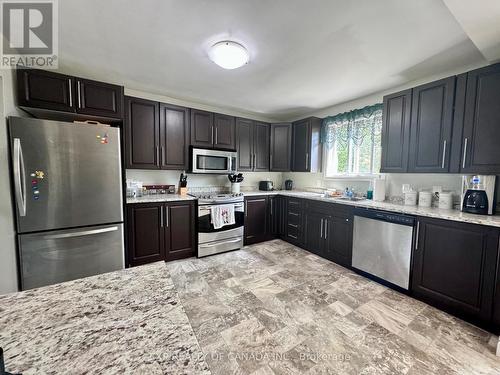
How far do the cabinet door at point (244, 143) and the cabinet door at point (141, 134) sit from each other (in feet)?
4.50

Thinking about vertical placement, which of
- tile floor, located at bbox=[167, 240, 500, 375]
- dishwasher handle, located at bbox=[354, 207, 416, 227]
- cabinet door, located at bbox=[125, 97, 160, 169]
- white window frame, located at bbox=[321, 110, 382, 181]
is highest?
cabinet door, located at bbox=[125, 97, 160, 169]

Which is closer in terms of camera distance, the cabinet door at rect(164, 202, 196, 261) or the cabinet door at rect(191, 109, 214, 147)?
the cabinet door at rect(164, 202, 196, 261)

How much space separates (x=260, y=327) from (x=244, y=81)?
2712mm

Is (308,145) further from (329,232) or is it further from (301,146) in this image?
(329,232)

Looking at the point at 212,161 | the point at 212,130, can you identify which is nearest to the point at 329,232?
the point at 212,161

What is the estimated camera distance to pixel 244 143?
381cm

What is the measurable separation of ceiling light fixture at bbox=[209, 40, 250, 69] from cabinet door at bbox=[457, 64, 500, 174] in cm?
218

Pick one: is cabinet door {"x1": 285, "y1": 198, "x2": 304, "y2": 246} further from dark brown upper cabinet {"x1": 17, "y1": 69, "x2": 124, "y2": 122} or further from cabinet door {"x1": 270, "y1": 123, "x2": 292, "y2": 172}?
dark brown upper cabinet {"x1": 17, "y1": 69, "x2": 124, "y2": 122}

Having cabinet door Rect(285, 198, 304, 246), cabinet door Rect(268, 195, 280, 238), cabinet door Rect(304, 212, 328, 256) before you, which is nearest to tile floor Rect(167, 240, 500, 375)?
cabinet door Rect(304, 212, 328, 256)

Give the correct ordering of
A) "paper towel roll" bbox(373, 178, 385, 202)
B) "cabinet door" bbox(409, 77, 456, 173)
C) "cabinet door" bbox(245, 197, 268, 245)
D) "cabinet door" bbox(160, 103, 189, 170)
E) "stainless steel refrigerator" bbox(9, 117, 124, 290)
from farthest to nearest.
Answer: "cabinet door" bbox(245, 197, 268, 245), "cabinet door" bbox(160, 103, 189, 170), "paper towel roll" bbox(373, 178, 385, 202), "cabinet door" bbox(409, 77, 456, 173), "stainless steel refrigerator" bbox(9, 117, 124, 290)

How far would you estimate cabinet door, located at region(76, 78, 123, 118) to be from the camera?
7.19 feet

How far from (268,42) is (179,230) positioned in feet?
8.14

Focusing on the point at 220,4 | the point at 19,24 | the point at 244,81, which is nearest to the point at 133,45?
the point at 19,24

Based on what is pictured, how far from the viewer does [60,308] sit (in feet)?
2.17
